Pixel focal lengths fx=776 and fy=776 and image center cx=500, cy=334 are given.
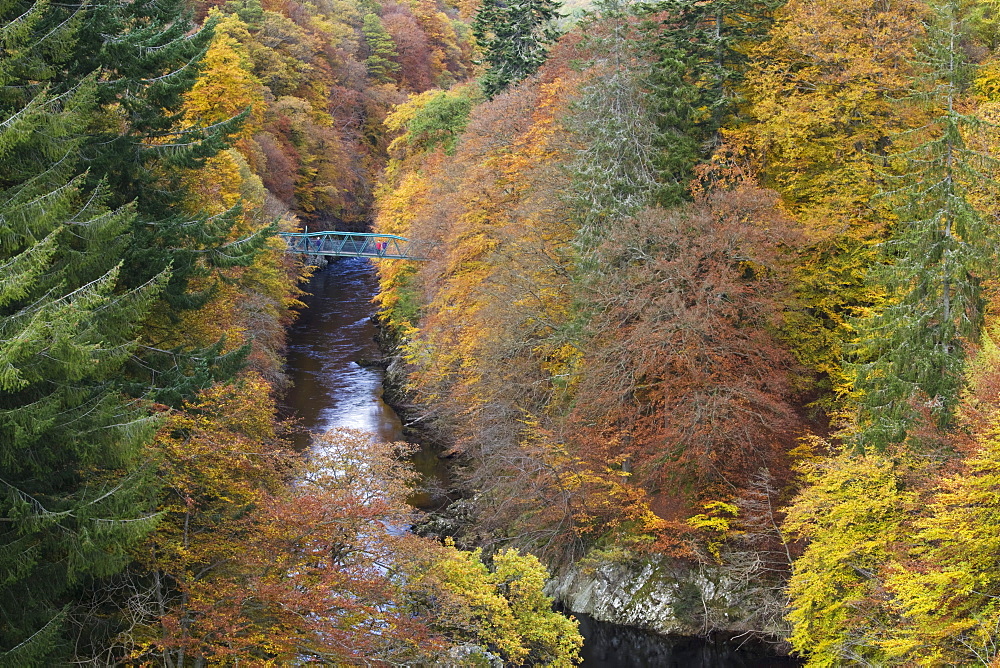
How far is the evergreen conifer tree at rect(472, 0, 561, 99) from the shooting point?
36.9m

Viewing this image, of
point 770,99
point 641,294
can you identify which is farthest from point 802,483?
point 770,99

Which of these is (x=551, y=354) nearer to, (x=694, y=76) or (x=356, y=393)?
(x=694, y=76)

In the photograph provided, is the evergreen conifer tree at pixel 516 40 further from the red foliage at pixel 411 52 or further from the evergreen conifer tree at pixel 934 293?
the red foliage at pixel 411 52

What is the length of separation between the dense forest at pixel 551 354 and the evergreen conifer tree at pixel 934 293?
0.08 meters

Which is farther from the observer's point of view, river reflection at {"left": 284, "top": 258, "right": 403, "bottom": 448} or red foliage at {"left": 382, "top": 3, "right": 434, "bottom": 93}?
red foliage at {"left": 382, "top": 3, "right": 434, "bottom": 93}

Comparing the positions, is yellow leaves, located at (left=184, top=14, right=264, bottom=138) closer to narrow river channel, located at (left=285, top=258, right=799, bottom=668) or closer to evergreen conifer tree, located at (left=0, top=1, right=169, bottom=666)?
narrow river channel, located at (left=285, top=258, right=799, bottom=668)

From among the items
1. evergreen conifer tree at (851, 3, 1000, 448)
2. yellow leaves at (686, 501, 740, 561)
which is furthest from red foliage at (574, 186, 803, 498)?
evergreen conifer tree at (851, 3, 1000, 448)

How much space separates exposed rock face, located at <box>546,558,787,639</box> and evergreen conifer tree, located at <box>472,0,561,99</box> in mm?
24300

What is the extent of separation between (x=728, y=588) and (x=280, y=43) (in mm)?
52415

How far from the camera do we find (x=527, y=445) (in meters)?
20.9

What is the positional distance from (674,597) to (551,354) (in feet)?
27.4

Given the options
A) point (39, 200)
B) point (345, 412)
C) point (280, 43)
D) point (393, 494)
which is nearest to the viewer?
point (39, 200)

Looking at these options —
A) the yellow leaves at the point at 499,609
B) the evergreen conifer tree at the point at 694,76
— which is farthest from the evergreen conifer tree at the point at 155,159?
the evergreen conifer tree at the point at 694,76

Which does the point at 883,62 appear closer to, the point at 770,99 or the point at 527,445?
the point at 770,99
